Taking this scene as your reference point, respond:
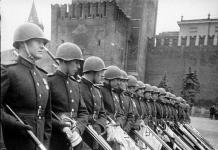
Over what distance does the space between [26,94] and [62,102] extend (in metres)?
0.89

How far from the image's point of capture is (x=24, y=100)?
3.22m

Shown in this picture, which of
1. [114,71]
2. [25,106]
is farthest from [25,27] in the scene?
[114,71]

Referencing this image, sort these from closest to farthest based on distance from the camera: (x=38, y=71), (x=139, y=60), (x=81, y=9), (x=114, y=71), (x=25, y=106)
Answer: (x=25, y=106) → (x=38, y=71) → (x=114, y=71) → (x=81, y=9) → (x=139, y=60)

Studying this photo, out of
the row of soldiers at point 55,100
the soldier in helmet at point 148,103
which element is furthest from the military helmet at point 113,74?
the soldier in helmet at point 148,103

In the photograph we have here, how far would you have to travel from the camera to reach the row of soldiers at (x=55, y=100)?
3.16 meters

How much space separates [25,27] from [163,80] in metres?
35.2

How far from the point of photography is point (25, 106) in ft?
10.6

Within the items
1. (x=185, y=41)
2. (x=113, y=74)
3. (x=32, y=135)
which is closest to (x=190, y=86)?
(x=185, y=41)

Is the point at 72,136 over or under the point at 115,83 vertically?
under

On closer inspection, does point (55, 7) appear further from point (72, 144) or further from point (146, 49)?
point (72, 144)

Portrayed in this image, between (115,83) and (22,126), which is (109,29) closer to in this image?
(115,83)

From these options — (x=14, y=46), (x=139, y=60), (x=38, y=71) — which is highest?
(x=14, y=46)

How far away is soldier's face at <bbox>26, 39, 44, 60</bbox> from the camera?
3.45 metres

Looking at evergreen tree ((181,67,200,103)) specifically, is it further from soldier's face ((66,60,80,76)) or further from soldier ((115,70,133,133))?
soldier's face ((66,60,80,76))
